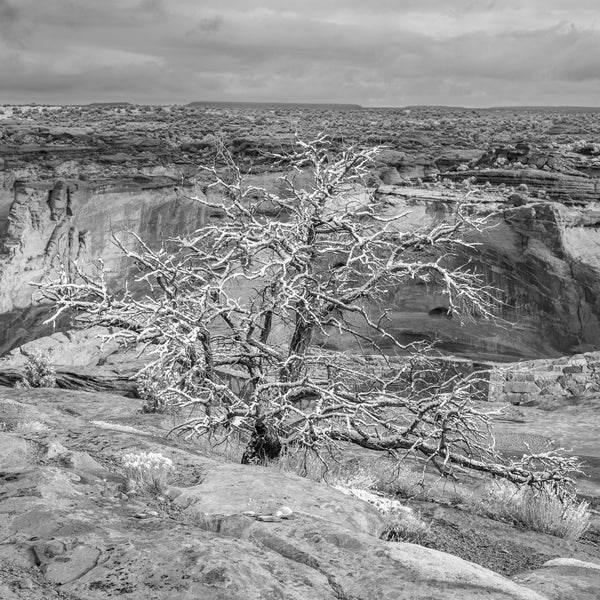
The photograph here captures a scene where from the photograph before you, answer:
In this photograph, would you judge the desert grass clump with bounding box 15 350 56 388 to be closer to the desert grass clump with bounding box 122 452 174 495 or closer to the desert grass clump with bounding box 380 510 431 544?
the desert grass clump with bounding box 122 452 174 495

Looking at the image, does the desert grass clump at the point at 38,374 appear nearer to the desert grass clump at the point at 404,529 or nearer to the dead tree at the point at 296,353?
the dead tree at the point at 296,353

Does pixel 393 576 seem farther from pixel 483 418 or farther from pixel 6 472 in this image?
pixel 483 418

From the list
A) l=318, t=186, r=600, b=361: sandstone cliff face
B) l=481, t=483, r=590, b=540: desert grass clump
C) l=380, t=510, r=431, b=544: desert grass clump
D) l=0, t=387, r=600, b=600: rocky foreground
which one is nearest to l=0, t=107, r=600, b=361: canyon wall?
l=318, t=186, r=600, b=361: sandstone cliff face

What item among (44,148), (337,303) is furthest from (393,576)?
(44,148)

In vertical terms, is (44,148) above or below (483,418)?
above

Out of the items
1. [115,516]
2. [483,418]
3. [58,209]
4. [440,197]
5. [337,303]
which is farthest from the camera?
[58,209]

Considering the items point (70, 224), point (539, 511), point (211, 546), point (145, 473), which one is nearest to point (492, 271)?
point (70, 224)

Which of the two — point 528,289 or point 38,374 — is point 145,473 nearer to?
point 38,374

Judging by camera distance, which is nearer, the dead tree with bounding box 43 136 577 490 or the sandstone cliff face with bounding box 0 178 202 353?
the dead tree with bounding box 43 136 577 490
